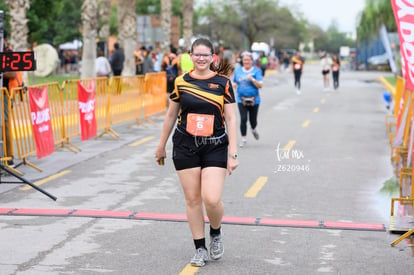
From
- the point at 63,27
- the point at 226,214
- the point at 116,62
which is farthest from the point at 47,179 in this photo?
the point at 63,27

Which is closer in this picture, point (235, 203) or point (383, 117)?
point (235, 203)

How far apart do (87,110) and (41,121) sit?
2.83 meters

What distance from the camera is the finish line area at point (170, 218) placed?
8.54 metres

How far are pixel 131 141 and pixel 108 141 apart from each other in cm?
48

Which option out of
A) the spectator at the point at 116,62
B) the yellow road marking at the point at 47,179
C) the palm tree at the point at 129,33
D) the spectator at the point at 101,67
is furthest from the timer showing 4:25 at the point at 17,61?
the palm tree at the point at 129,33

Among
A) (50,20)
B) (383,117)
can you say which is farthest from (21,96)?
(50,20)

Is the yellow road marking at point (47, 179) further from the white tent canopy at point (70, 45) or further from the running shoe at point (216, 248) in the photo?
the white tent canopy at point (70, 45)

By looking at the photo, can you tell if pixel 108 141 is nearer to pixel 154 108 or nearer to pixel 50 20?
pixel 154 108

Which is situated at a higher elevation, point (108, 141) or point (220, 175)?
point (220, 175)

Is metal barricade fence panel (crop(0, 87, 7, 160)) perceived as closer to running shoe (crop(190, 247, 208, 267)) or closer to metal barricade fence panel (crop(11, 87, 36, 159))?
metal barricade fence panel (crop(11, 87, 36, 159))

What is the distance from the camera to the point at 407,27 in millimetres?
8352

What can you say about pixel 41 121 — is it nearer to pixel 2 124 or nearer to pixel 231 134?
pixel 2 124

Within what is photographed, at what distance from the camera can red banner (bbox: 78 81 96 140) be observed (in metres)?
15.3

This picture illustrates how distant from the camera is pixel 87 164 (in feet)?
43.5
